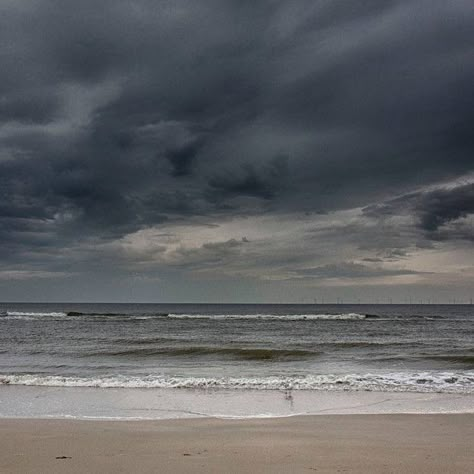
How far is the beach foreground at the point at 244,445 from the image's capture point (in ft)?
21.0

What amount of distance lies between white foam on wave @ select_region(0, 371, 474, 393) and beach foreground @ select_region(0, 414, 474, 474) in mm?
4210

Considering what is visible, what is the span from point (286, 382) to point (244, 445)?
7.72 m

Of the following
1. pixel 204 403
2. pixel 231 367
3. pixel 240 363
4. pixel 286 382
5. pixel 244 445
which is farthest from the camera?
pixel 240 363

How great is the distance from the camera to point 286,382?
14984 millimetres

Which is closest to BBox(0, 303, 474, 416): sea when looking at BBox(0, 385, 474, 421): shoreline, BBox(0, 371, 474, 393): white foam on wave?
BBox(0, 371, 474, 393): white foam on wave

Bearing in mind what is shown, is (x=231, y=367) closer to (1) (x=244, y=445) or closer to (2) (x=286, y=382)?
(2) (x=286, y=382)

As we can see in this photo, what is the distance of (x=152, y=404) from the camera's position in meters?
12.0

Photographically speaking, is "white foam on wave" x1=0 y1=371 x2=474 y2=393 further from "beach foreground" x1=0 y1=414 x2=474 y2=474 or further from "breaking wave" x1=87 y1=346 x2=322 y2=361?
"breaking wave" x1=87 y1=346 x2=322 y2=361

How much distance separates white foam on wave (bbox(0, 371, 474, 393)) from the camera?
46.8 ft

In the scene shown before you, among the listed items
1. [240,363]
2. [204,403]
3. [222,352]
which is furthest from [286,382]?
[222,352]

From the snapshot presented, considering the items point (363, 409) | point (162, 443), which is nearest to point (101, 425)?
point (162, 443)

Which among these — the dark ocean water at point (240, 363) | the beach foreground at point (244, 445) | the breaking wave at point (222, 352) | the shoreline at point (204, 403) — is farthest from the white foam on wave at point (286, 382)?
the breaking wave at point (222, 352)

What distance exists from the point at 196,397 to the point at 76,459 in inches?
249

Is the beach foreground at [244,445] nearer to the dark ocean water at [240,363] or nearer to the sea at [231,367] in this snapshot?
the sea at [231,367]
